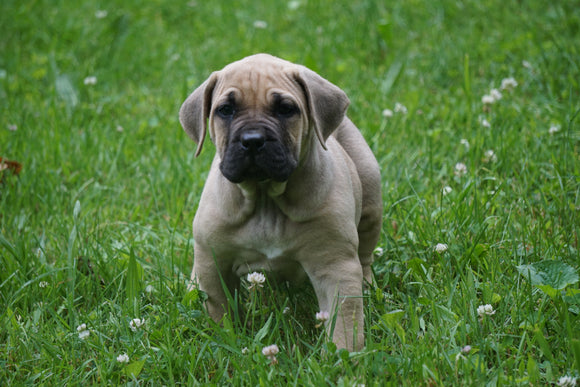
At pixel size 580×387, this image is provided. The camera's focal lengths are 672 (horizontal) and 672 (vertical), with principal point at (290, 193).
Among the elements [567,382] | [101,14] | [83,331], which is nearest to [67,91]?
[101,14]

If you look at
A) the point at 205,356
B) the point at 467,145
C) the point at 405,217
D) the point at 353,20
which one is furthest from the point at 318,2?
the point at 205,356

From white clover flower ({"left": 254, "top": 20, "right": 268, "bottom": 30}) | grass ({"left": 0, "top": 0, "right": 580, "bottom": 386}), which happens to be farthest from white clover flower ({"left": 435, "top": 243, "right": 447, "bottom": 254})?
white clover flower ({"left": 254, "top": 20, "right": 268, "bottom": 30})

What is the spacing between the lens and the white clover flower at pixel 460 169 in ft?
16.1

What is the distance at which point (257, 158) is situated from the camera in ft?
10.9

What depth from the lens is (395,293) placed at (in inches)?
158

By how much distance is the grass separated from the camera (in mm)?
3379

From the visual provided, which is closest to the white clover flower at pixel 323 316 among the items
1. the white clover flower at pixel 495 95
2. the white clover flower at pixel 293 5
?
the white clover flower at pixel 495 95

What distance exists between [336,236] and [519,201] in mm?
1696

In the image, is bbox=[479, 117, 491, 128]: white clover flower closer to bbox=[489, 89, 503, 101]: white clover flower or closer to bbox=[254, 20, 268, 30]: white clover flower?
bbox=[489, 89, 503, 101]: white clover flower

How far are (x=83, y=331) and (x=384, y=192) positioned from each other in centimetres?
250

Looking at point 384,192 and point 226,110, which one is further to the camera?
point 384,192

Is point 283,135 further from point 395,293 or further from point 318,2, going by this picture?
point 318,2

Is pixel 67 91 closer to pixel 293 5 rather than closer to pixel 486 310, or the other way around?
pixel 293 5

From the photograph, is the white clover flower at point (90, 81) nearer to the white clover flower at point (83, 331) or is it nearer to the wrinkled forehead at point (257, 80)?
the wrinkled forehead at point (257, 80)
